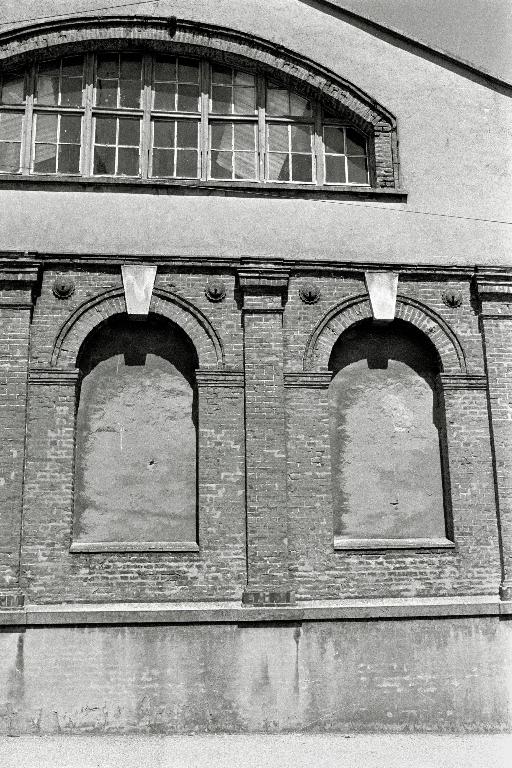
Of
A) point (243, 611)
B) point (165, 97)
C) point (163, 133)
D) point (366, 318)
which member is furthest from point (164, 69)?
point (243, 611)

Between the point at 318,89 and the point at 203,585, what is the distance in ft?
22.8

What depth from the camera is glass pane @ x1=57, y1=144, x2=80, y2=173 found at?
10.6 metres

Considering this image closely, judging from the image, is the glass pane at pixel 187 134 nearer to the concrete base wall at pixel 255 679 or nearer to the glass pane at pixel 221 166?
the glass pane at pixel 221 166

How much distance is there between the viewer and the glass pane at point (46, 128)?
10734mm

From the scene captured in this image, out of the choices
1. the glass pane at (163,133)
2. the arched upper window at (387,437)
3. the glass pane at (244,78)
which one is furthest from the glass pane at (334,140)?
the arched upper window at (387,437)

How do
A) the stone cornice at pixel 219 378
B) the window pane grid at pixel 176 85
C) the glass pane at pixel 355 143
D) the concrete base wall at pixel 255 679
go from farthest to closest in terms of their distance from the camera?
the glass pane at pixel 355 143
the window pane grid at pixel 176 85
the stone cornice at pixel 219 378
the concrete base wall at pixel 255 679

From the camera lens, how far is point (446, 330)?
34.4 feet

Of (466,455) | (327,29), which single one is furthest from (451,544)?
(327,29)

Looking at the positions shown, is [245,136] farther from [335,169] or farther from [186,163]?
[335,169]

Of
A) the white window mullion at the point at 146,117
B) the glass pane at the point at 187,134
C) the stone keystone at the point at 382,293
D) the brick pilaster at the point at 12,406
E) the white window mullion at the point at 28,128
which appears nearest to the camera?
the brick pilaster at the point at 12,406

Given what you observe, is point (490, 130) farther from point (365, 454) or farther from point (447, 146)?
point (365, 454)

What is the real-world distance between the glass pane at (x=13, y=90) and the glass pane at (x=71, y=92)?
0.56m

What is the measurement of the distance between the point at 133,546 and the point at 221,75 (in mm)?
6688

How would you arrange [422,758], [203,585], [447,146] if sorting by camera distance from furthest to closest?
[447,146]
[203,585]
[422,758]
